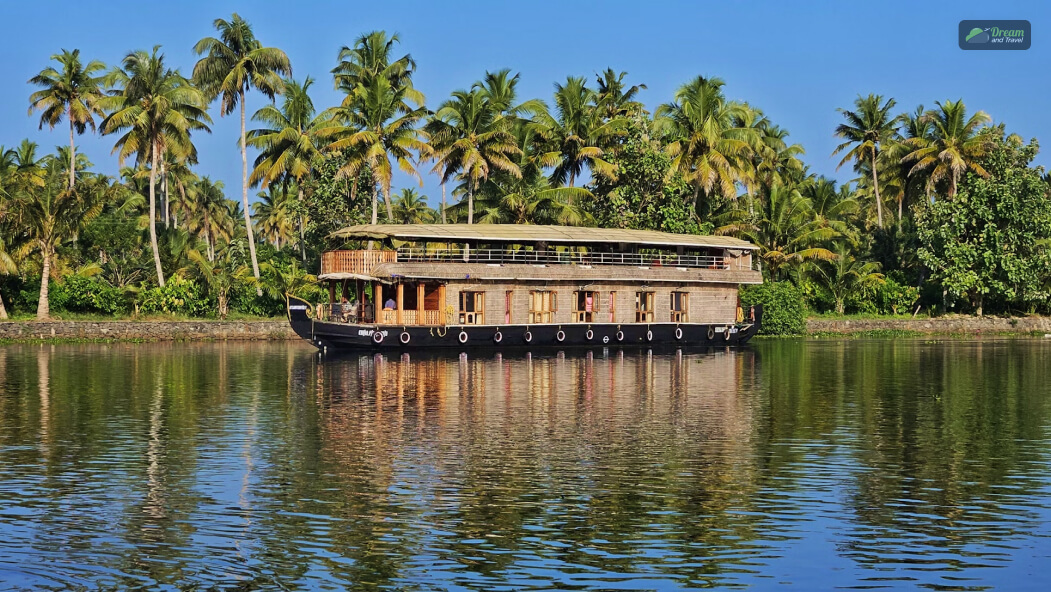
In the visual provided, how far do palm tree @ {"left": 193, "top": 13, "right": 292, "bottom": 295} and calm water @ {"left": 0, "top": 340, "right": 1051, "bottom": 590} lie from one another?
2629 cm

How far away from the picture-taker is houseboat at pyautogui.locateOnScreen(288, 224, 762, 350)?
138 ft

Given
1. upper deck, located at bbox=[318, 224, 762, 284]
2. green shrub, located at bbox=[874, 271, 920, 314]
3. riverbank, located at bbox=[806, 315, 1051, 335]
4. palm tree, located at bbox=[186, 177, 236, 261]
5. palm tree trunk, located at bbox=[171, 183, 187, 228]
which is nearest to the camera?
upper deck, located at bbox=[318, 224, 762, 284]

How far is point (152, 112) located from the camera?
169 ft

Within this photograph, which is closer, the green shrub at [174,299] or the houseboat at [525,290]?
the houseboat at [525,290]

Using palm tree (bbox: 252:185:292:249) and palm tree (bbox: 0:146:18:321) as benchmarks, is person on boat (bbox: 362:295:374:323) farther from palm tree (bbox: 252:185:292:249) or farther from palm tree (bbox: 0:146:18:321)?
palm tree (bbox: 252:185:292:249)

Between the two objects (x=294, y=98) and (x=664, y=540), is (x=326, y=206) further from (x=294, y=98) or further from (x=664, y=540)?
(x=664, y=540)

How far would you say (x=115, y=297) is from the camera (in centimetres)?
5006

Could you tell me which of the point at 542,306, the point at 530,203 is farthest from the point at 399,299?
the point at 530,203

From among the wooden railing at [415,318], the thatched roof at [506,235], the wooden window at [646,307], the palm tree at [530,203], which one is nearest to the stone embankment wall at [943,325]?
the thatched roof at [506,235]

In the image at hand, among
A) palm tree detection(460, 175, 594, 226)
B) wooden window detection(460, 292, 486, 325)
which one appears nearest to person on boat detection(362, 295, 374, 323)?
wooden window detection(460, 292, 486, 325)

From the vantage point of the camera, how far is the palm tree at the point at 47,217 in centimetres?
4712

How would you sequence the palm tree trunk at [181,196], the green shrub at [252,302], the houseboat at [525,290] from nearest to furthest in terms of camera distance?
the houseboat at [525,290] → the green shrub at [252,302] → the palm tree trunk at [181,196]

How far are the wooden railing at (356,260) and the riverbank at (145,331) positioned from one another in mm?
8707

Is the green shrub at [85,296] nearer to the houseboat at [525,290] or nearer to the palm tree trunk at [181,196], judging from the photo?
the houseboat at [525,290]
